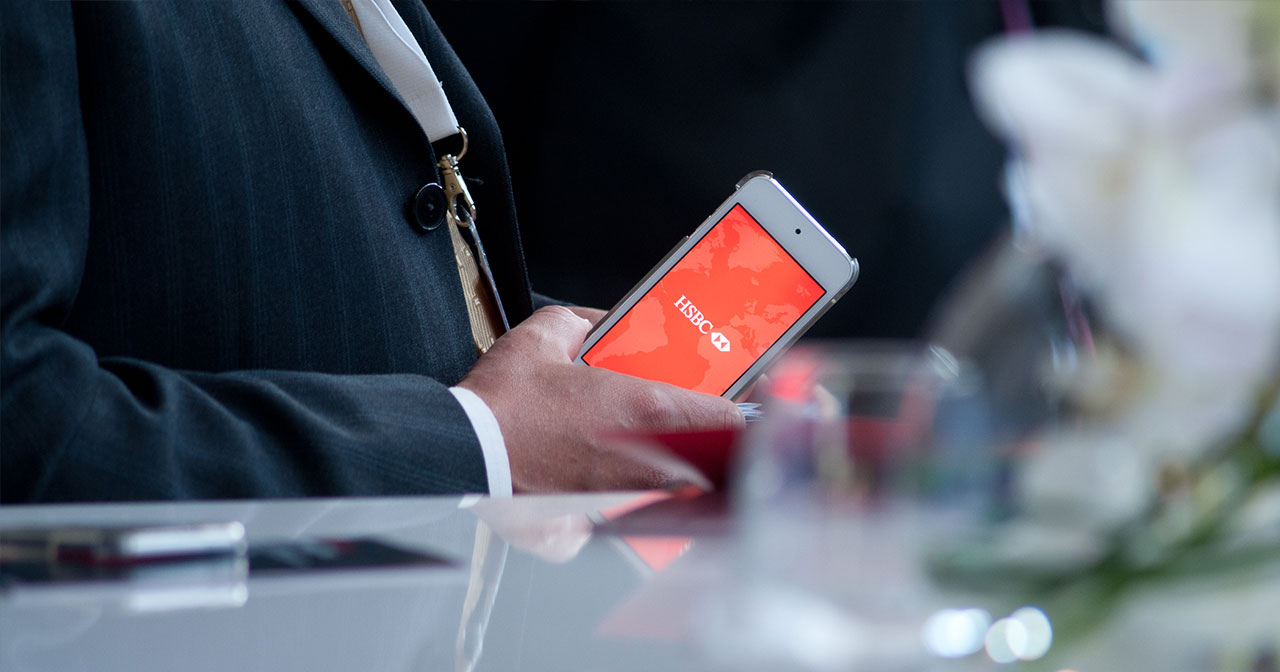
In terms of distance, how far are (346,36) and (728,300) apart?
0.31m

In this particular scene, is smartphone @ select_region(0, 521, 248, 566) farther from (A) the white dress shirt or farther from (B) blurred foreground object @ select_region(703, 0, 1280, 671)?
(A) the white dress shirt

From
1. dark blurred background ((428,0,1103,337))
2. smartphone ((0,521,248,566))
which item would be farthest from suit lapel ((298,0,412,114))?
dark blurred background ((428,0,1103,337))

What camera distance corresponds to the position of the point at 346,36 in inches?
29.5

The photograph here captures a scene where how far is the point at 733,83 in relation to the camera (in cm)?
239

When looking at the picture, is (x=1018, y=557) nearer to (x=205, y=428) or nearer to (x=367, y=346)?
(x=205, y=428)

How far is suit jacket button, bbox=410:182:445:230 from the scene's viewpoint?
0.77m

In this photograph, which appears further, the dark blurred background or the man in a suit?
the dark blurred background

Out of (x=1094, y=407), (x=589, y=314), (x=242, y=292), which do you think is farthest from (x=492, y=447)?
(x=1094, y=407)

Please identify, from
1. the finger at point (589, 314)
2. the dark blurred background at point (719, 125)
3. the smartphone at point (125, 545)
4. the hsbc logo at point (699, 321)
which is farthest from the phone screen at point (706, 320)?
the dark blurred background at point (719, 125)

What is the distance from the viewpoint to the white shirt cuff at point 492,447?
623 mm

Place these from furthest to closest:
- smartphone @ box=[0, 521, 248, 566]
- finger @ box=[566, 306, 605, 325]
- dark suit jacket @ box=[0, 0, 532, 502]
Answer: finger @ box=[566, 306, 605, 325], dark suit jacket @ box=[0, 0, 532, 502], smartphone @ box=[0, 521, 248, 566]

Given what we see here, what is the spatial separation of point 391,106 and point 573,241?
5.53 ft

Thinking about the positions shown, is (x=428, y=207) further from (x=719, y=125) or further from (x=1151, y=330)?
(x=719, y=125)

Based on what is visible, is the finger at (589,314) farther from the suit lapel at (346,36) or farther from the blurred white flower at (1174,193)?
the blurred white flower at (1174,193)
